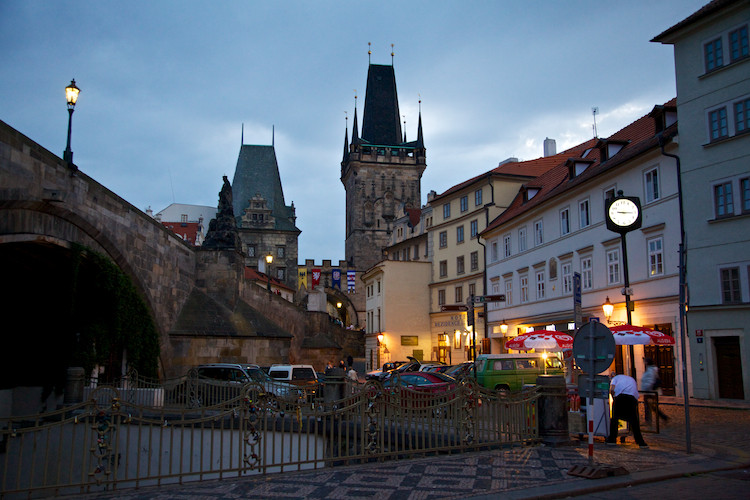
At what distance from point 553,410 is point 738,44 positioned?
17.6m

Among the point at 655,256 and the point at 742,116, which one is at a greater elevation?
the point at 742,116

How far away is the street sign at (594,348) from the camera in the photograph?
9.23m

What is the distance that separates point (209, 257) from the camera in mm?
29281

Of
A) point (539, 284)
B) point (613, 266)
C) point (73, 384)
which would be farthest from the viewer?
point (539, 284)

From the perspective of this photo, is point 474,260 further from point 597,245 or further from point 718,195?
point 718,195

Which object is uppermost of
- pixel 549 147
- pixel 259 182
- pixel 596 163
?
pixel 259 182

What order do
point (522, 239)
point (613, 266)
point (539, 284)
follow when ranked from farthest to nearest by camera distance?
point (522, 239)
point (539, 284)
point (613, 266)

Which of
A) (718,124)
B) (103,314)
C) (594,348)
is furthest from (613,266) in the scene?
(103,314)

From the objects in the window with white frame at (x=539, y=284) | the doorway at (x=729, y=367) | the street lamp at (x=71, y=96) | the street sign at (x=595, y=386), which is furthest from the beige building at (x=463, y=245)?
the street sign at (x=595, y=386)

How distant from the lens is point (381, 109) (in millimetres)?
102188

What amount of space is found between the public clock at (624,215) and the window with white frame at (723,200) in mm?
11628

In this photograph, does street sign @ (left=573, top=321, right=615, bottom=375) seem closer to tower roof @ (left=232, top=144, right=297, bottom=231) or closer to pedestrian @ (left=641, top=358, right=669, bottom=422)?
pedestrian @ (left=641, top=358, right=669, bottom=422)

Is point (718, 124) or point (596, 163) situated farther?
point (596, 163)

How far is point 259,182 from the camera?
93.6m
